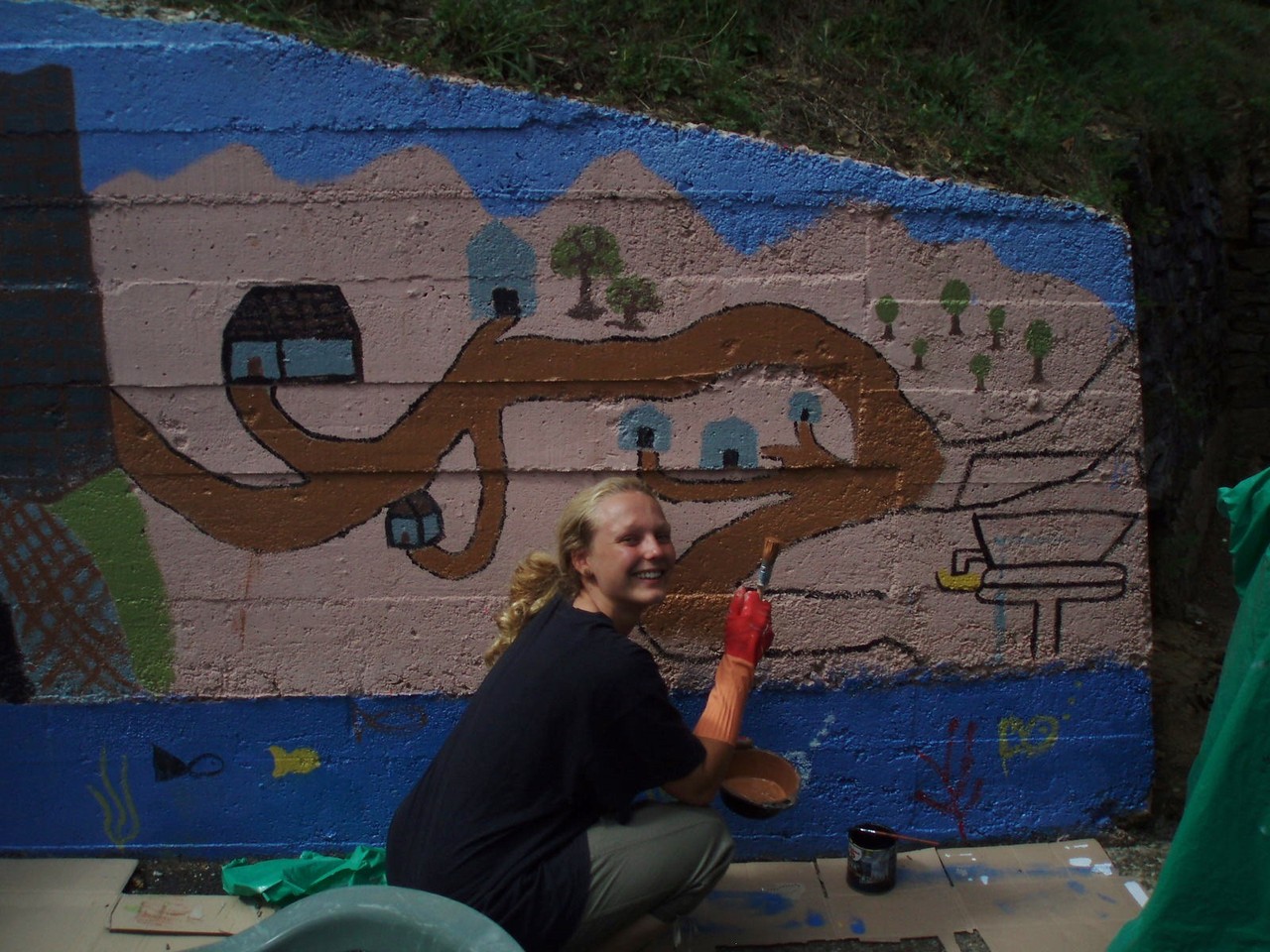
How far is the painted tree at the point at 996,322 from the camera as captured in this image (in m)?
2.93

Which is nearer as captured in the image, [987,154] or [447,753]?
[447,753]

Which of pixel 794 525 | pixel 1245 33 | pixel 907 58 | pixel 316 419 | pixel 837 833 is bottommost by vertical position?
pixel 837 833

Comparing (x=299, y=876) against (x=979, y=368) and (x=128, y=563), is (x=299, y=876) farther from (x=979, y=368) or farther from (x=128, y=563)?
(x=979, y=368)

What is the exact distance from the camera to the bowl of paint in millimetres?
2701

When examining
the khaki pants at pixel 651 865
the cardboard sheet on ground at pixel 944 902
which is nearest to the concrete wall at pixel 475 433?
the cardboard sheet on ground at pixel 944 902

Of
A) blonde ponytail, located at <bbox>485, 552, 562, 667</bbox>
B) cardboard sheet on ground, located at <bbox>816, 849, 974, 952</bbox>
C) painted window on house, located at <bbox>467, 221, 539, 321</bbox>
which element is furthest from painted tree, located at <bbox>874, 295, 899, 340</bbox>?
cardboard sheet on ground, located at <bbox>816, 849, 974, 952</bbox>

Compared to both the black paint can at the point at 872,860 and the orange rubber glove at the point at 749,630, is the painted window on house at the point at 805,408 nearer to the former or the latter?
the orange rubber glove at the point at 749,630

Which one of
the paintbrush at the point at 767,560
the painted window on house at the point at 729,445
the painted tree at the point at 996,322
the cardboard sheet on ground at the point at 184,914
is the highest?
the painted tree at the point at 996,322

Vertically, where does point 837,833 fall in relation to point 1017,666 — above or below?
below

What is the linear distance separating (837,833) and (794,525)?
0.94 meters

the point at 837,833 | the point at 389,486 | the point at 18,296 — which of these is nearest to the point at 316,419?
the point at 389,486

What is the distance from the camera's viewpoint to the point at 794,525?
2.99 meters

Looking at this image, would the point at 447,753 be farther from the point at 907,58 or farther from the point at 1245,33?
the point at 1245,33

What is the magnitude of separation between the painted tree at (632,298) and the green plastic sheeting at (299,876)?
5.51 feet
